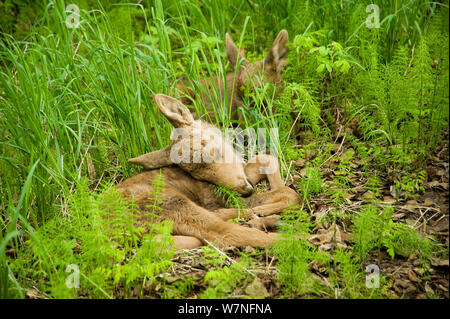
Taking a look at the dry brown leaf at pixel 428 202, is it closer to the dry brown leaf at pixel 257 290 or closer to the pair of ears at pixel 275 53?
the dry brown leaf at pixel 257 290

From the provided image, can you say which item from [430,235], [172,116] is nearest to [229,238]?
[172,116]

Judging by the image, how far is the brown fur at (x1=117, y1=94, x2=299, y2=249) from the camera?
384 centimetres

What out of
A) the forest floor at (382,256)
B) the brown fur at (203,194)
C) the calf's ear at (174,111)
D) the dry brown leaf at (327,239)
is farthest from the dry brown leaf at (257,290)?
the calf's ear at (174,111)

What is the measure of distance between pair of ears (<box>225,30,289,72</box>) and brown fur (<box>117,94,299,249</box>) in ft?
4.55

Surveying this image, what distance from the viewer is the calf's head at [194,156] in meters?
4.21

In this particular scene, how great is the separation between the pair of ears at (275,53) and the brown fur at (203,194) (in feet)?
4.55

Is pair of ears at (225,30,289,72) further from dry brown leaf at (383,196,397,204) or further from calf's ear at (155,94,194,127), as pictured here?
dry brown leaf at (383,196,397,204)

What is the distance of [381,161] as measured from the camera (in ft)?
14.5

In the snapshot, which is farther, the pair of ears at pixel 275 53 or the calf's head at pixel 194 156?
the pair of ears at pixel 275 53

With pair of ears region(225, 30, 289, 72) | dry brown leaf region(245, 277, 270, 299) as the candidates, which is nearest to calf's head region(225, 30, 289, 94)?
pair of ears region(225, 30, 289, 72)

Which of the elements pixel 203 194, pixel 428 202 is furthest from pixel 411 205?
pixel 203 194

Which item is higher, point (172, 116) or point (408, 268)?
point (172, 116)
